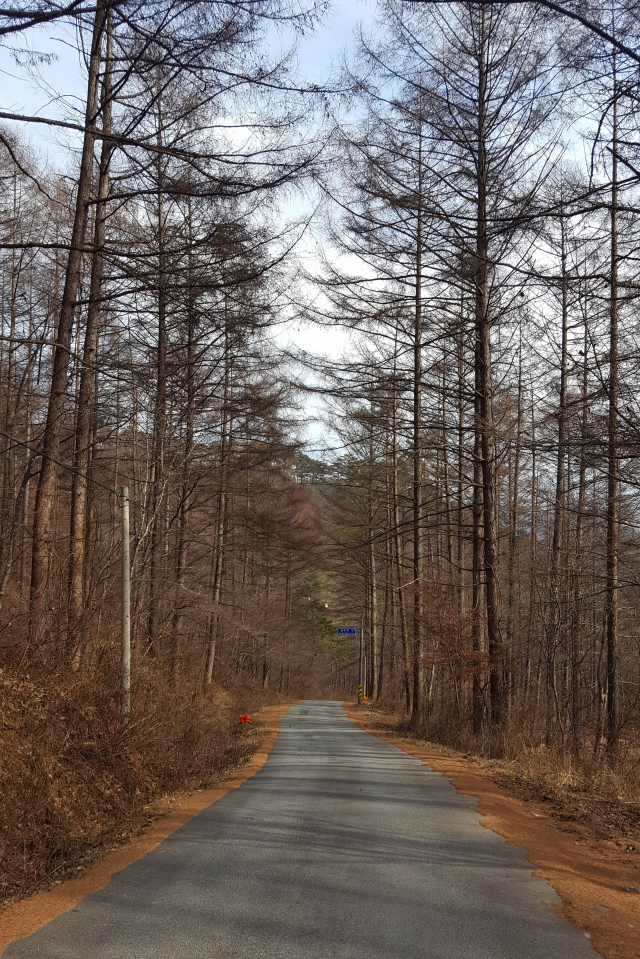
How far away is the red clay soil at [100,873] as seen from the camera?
5.08 m

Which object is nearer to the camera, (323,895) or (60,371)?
(323,895)

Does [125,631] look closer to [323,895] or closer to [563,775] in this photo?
[323,895]

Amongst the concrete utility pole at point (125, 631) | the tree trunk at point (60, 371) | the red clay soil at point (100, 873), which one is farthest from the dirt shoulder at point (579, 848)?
the tree trunk at point (60, 371)

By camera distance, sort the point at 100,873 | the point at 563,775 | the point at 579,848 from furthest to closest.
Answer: the point at 563,775 → the point at 579,848 → the point at 100,873

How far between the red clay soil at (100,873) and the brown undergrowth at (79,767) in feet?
0.60

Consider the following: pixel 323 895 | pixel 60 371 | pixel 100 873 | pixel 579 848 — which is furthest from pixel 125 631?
pixel 579 848

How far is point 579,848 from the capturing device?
709cm

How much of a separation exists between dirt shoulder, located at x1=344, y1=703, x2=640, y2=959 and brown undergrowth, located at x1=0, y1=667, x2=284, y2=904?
13.8ft

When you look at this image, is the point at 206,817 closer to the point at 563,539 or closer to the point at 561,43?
the point at 561,43

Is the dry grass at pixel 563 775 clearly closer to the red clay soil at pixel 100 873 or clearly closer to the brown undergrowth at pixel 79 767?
the red clay soil at pixel 100 873

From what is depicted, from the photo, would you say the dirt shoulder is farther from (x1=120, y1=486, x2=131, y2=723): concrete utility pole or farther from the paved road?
(x1=120, y1=486, x2=131, y2=723): concrete utility pole

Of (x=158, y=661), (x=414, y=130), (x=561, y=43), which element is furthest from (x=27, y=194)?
(x=561, y=43)

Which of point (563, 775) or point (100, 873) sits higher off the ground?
point (563, 775)

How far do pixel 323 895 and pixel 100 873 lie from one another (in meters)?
2.16
